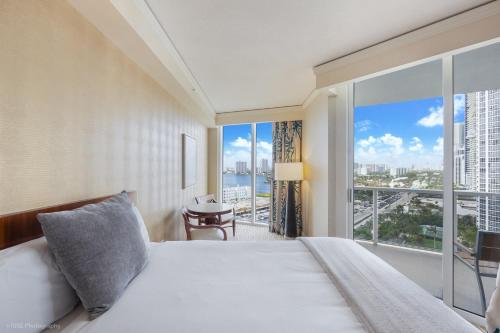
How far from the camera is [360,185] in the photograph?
106 inches

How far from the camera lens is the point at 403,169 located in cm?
236

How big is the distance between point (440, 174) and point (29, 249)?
2.95 metres

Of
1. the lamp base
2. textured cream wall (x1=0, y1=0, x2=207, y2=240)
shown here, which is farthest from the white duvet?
the lamp base

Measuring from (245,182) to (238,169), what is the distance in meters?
0.34

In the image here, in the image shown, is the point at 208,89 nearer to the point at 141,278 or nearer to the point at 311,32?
the point at 311,32

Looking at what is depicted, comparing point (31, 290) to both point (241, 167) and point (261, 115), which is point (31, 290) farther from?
point (241, 167)

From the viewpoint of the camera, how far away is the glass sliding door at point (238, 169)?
496 cm

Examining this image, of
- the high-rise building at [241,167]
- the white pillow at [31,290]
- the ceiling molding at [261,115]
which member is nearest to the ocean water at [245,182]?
the high-rise building at [241,167]

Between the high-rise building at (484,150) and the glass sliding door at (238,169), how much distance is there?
3573mm

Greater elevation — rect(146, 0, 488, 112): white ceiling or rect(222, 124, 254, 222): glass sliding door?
rect(146, 0, 488, 112): white ceiling

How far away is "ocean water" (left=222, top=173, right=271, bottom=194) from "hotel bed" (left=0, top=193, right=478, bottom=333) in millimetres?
3310

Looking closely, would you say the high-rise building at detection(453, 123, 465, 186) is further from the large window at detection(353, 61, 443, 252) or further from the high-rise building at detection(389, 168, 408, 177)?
the high-rise building at detection(389, 168, 408, 177)

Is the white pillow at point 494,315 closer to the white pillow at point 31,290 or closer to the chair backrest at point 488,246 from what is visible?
the chair backrest at point 488,246

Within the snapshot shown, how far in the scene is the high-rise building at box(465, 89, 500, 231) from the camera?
1776 millimetres
